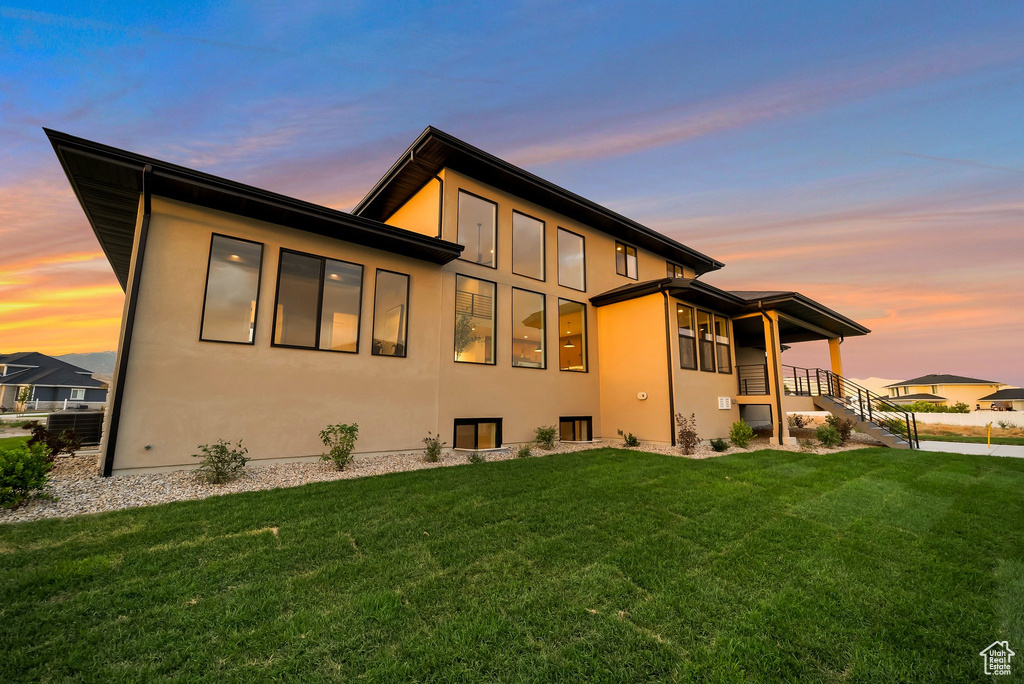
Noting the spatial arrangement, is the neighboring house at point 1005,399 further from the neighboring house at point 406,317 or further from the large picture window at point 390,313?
the large picture window at point 390,313

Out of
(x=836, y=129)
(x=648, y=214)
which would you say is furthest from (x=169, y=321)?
(x=836, y=129)

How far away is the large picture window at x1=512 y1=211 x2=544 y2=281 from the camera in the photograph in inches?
444

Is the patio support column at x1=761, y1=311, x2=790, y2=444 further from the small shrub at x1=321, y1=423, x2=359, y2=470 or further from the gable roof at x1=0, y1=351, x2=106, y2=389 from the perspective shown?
the gable roof at x1=0, y1=351, x2=106, y2=389

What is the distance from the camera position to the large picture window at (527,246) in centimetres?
1129

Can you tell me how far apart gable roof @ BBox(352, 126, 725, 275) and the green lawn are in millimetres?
8054

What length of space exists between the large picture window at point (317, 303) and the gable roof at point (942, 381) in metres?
57.6

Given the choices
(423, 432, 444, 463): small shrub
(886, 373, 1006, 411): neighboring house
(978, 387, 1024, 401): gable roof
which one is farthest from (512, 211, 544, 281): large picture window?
(978, 387, 1024, 401): gable roof

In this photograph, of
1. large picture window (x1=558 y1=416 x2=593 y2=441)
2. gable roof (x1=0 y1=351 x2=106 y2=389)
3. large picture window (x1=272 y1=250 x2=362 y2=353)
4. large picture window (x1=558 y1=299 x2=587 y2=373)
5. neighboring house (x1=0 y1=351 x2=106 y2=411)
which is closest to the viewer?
large picture window (x1=272 y1=250 x2=362 y2=353)

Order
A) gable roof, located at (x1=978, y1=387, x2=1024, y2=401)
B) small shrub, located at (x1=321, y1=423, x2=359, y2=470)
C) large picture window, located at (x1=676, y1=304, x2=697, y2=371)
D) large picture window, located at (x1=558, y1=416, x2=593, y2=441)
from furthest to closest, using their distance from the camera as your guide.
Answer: gable roof, located at (x1=978, y1=387, x2=1024, y2=401) < large picture window, located at (x1=558, y1=416, x2=593, y2=441) < large picture window, located at (x1=676, y1=304, x2=697, y2=371) < small shrub, located at (x1=321, y1=423, x2=359, y2=470)

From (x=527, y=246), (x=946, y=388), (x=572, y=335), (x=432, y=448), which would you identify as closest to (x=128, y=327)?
(x=432, y=448)

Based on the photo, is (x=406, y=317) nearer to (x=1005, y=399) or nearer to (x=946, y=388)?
(x=1005, y=399)

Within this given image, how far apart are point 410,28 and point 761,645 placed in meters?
14.3

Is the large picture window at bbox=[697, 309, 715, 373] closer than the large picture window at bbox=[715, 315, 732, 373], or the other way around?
the large picture window at bbox=[697, 309, 715, 373]

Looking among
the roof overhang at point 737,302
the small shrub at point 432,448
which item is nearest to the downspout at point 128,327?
the small shrub at point 432,448
